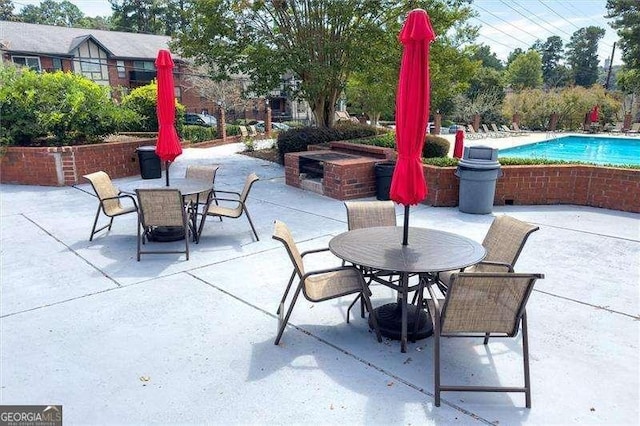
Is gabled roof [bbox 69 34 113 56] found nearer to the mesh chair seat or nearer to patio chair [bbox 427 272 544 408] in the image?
the mesh chair seat

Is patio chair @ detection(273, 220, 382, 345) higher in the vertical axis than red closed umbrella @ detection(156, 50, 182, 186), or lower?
lower

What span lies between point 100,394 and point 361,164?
646 cm

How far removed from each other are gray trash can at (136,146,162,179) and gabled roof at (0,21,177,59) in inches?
986

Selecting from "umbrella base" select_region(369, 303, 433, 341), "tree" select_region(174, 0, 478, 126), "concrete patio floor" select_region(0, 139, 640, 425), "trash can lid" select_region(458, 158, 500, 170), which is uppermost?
"tree" select_region(174, 0, 478, 126)

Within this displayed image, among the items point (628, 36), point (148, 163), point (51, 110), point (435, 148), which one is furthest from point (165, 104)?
point (628, 36)

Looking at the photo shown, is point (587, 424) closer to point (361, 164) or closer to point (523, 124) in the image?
point (361, 164)

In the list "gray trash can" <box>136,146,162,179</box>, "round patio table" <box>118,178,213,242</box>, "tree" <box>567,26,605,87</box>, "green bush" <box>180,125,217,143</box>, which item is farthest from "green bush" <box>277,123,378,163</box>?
"tree" <box>567,26,605,87</box>

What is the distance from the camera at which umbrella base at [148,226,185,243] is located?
589 cm

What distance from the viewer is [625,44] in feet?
111

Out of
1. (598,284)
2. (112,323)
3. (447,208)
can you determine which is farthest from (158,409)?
(447,208)

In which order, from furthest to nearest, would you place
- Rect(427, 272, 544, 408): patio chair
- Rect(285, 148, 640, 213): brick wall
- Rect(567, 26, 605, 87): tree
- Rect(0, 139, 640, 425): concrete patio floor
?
Rect(567, 26, 605, 87): tree
Rect(285, 148, 640, 213): brick wall
Rect(0, 139, 640, 425): concrete patio floor
Rect(427, 272, 544, 408): patio chair

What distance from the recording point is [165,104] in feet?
19.7

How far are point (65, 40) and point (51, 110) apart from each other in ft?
95.5

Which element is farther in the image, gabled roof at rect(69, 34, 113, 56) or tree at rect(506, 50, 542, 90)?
tree at rect(506, 50, 542, 90)
